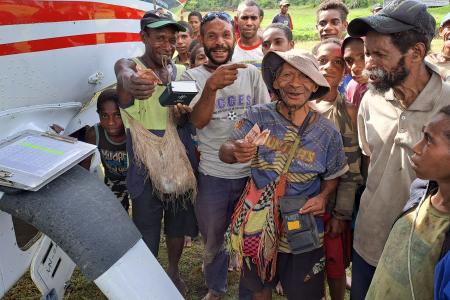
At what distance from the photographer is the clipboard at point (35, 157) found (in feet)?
5.10

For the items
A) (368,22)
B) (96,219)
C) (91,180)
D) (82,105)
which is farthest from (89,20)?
(368,22)

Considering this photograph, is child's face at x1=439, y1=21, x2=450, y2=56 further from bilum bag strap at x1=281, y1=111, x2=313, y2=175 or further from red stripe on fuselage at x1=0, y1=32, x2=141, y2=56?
red stripe on fuselage at x1=0, y1=32, x2=141, y2=56

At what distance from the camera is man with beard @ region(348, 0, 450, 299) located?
1.83m

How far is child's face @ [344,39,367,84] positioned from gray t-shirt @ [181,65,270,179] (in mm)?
578

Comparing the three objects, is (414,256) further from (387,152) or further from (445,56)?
(445,56)

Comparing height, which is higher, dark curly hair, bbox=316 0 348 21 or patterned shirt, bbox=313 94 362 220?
dark curly hair, bbox=316 0 348 21

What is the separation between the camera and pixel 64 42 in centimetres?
231

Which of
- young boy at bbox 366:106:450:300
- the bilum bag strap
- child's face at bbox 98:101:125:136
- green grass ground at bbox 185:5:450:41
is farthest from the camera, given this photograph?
green grass ground at bbox 185:5:450:41

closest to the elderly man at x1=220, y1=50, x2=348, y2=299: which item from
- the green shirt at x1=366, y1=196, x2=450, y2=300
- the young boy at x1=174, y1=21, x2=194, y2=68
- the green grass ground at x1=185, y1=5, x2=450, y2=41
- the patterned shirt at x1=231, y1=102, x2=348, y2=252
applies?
the patterned shirt at x1=231, y1=102, x2=348, y2=252

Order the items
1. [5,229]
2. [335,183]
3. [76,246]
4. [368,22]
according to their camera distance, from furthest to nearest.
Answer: [335,183] → [368,22] → [5,229] → [76,246]

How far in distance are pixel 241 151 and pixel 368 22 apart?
0.86 meters

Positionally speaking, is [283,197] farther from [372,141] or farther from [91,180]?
[91,180]

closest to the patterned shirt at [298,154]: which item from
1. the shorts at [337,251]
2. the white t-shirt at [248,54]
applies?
the shorts at [337,251]

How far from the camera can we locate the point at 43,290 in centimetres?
188
